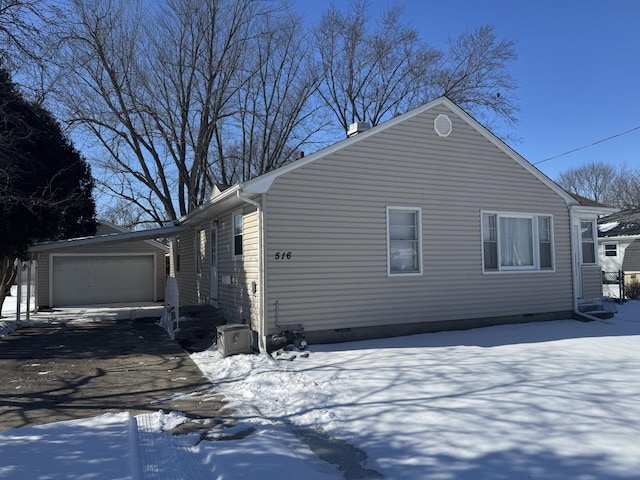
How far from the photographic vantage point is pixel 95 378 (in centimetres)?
728

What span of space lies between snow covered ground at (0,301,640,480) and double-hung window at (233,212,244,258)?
11.0 feet

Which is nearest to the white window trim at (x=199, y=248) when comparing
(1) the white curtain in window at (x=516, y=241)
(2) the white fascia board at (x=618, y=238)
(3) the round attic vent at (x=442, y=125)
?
(3) the round attic vent at (x=442, y=125)

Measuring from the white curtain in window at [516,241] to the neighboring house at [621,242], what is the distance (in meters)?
15.7

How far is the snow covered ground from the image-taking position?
154 inches

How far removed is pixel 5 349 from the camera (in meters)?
9.91

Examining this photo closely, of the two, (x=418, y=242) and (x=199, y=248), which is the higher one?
(x=199, y=248)

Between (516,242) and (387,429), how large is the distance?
821 cm

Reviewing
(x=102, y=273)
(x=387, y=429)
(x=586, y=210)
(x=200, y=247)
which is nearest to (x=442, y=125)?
(x=586, y=210)

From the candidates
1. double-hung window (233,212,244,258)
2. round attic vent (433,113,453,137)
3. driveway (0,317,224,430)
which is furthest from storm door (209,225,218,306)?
round attic vent (433,113,453,137)

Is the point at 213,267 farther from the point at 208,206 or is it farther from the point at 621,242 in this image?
the point at 621,242

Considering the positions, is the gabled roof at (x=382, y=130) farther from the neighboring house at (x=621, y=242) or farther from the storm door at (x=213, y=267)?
the neighboring house at (x=621, y=242)

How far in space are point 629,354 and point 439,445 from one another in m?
5.32

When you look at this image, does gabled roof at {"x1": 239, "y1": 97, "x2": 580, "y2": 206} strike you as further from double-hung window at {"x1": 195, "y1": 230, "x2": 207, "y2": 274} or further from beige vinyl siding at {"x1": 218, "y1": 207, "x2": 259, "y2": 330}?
double-hung window at {"x1": 195, "y1": 230, "x2": 207, "y2": 274}

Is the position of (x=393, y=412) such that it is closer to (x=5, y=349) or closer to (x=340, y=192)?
(x=340, y=192)
